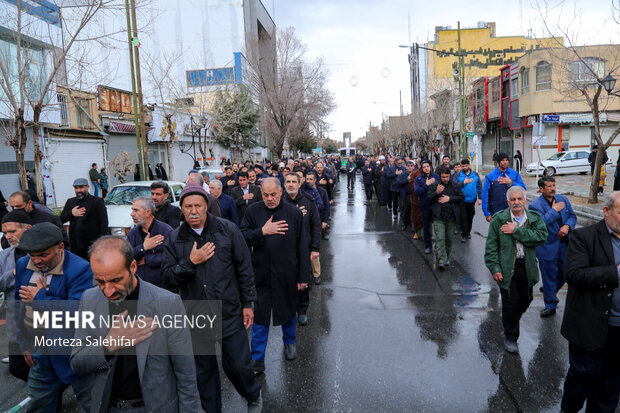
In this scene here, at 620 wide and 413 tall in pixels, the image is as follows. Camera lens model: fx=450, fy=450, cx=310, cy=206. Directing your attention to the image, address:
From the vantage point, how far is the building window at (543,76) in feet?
103

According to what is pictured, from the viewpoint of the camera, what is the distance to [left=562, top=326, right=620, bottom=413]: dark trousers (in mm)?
3248

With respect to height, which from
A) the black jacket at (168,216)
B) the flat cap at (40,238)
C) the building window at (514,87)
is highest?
the building window at (514,87)

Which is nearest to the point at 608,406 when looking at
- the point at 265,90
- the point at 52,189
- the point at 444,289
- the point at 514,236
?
the point at 514,236

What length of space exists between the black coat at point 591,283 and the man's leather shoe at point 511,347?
4.84ft

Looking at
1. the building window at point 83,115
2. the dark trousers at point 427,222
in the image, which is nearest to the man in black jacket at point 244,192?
the dark trousers at point 427,222

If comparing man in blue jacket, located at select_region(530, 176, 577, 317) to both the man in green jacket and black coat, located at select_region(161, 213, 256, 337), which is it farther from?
black coat, located at select_region(161, 213, 256, 337)

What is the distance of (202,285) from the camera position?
338 centimetres

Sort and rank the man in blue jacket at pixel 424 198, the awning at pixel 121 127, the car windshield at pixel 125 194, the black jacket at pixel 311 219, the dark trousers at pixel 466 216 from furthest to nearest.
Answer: the awning at pixel 121 127 < the dark trousers at pixel 466 216 < the car windshield at pixel 125 194 < the man in blue jacket at pixel 424 198 < the black jacket at pixel 311 219

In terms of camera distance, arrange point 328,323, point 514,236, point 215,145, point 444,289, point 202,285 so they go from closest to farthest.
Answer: point 202,285
point 514,236
point 328,323
point 444,289
point 215,145

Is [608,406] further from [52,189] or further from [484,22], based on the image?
[484,22]

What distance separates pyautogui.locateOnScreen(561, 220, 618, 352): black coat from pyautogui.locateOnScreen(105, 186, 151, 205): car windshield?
862 cm

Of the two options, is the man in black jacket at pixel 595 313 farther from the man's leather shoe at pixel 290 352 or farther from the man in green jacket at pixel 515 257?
the man's leather shoe at pixel 290 352

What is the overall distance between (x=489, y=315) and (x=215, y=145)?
3655cm

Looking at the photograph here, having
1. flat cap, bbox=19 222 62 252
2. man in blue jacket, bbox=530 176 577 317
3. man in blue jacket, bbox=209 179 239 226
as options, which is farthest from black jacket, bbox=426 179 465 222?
flat cap, bbox=19 222 62 252
